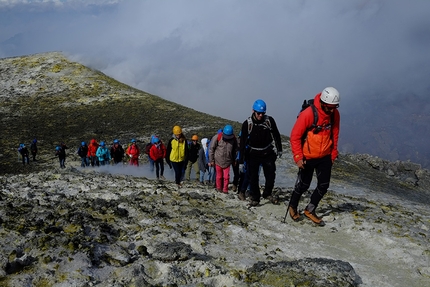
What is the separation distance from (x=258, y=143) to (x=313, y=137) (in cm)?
188

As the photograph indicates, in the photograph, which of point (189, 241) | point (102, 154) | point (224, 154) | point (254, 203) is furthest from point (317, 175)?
point (102, 154)

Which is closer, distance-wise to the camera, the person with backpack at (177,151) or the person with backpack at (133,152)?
the person with backpack at (177,151)

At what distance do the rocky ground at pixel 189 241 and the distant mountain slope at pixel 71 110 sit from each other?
2059cm

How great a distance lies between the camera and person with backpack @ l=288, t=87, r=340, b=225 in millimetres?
8320

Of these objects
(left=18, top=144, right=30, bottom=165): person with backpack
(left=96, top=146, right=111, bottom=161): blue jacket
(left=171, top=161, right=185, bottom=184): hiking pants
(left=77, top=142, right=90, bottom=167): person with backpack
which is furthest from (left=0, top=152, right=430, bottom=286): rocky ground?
(left=18, top=144, right=30, bottom=165): person with backpack

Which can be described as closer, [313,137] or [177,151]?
[313,137]

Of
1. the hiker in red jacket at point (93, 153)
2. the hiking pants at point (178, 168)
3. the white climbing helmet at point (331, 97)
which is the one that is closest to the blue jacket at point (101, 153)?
the hiker in red jacket at point (93, 153)

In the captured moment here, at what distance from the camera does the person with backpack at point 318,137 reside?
8320 millimetres

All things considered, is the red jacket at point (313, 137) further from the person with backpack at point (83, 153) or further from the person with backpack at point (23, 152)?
the person with backpack at point (23, 152)

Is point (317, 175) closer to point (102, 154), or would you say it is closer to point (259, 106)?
point (259, 106)

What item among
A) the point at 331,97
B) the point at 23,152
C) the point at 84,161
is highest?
the point at 331,97

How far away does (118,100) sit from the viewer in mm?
47125

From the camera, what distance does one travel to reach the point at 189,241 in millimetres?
7617

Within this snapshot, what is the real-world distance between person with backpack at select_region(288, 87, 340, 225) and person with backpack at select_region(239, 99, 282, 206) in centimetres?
117
